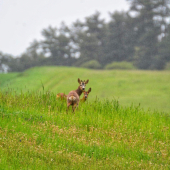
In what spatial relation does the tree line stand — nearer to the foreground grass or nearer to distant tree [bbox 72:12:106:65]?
distant tree [bbox 72:12:106:65]

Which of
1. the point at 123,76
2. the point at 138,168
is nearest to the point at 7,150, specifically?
the point at 138,168

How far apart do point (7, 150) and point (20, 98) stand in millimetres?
4648

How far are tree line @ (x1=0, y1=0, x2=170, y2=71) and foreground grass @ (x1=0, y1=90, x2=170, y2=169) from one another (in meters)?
52.0

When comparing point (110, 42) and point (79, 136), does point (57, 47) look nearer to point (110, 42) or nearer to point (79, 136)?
point (110, 42)

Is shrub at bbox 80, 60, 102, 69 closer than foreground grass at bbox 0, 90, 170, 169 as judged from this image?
No

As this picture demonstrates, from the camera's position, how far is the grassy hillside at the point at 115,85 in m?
29.8

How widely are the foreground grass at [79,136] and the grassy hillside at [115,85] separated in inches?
612

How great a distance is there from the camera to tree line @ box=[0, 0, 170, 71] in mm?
65000

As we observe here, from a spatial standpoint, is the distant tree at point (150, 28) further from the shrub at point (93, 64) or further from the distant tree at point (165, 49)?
the shrub at point (93, 64)

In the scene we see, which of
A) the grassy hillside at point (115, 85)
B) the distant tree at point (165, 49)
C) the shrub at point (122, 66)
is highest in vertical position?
the distant tree at point (165, 49)

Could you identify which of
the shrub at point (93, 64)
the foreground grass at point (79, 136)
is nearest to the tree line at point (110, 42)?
the shrub at point (93, 64)

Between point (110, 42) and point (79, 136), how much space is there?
61.9 meters

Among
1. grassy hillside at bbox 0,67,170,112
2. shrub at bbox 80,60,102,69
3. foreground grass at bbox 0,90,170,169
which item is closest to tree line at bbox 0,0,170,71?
shrub at bbox 80,60,102,69

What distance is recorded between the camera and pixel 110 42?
69562 millimetres
